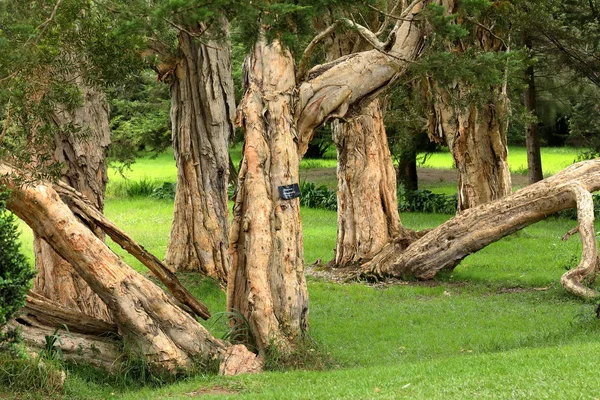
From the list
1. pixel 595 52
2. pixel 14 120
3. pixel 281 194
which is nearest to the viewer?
pixel 14 120

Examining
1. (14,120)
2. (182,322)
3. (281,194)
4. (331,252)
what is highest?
(14,120)

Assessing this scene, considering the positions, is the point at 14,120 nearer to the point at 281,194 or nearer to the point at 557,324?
the point at 281,194

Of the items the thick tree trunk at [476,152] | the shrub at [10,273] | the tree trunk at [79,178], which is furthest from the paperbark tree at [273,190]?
the thick tree trunk at [476,152]

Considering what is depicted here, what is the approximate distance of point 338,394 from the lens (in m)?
8.20

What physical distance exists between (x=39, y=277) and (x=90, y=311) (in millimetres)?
776

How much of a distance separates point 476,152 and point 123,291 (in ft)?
41.8

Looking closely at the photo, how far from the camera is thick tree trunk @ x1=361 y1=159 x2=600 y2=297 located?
13585mm

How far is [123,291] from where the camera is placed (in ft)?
31.2

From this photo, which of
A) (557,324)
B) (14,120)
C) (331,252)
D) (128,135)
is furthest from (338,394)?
(128,135)

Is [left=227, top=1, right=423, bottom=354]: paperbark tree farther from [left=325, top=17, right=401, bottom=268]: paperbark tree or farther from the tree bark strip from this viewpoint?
[left=325, top=17, right=401, bottom=268]: paperbark tree

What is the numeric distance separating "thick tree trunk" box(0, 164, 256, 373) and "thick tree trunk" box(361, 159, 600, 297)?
6.24 metres

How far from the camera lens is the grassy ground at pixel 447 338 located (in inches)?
323

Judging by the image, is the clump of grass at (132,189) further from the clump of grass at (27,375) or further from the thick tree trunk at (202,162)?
the clump of grass at (27,375)

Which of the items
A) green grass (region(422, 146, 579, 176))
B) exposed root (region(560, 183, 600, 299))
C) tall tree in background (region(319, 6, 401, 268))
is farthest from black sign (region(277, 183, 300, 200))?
green grass (region(422, 146, 579, 176))
